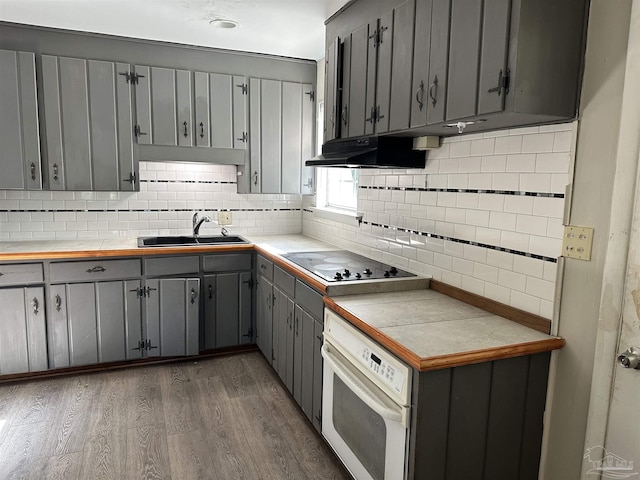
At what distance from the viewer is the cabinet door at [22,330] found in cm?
315

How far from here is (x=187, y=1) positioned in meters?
2.77

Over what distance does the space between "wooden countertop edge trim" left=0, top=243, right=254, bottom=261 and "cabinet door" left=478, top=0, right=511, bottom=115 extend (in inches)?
94.7

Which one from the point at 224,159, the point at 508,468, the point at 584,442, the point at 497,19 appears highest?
the point at 497,19

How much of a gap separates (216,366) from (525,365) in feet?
8.09

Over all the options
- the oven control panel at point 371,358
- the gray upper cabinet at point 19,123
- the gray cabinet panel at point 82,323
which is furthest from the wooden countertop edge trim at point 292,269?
the gray upper cabinet at point 19,123

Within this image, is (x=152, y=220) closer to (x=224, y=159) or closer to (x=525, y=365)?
(x=224, y=159)

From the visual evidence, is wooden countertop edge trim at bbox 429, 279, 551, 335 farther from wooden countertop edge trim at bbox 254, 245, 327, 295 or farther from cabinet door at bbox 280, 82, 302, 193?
cabinet door at bbox 280, 82, 302, 193

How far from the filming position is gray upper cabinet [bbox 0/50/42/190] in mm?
3227

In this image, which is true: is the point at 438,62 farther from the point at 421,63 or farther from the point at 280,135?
the point at 280,135

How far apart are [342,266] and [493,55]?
1549 mm

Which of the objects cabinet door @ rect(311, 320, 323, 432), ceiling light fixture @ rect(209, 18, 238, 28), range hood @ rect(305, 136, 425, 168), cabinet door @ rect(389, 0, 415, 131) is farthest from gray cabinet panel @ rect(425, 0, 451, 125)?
ceiling light fixture @ rect(209, 18, 238, 28)

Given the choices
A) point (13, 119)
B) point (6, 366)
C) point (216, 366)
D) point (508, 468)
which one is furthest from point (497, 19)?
point (6, 366)

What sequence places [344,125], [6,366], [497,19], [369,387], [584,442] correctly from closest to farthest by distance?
[497,19], [584,442], [369,387], [344,125], [6,366]

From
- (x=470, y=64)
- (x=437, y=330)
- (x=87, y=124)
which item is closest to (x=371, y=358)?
(x=437, y=330)
